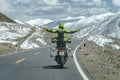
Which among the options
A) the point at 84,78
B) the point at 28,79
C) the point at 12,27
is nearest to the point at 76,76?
the point at 84,78

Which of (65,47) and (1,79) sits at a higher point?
(65,47)

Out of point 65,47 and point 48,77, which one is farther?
point 65,47

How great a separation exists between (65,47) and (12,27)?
64.5m

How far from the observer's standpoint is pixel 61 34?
56.7ft

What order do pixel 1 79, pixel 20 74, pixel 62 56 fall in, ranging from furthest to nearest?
1. pixel 62 56
2. pixel 20 74
3. pixel 1 79

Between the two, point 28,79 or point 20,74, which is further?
point 20,74

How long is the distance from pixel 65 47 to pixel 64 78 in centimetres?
387

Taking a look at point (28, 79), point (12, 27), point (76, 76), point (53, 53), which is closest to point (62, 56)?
point (53, 53)

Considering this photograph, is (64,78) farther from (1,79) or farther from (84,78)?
(1,79)

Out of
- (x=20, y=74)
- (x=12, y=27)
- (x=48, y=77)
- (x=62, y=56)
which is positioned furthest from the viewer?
(x=12, y=27)

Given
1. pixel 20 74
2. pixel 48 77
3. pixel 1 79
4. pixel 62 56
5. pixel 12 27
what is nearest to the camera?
pixel 1 79

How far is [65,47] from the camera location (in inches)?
684

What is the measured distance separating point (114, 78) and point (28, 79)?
12.2ft

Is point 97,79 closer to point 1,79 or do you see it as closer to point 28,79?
point 28,79
